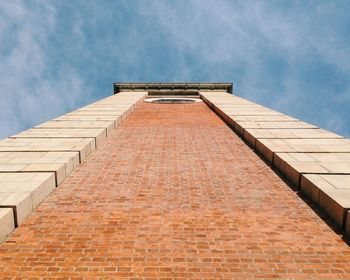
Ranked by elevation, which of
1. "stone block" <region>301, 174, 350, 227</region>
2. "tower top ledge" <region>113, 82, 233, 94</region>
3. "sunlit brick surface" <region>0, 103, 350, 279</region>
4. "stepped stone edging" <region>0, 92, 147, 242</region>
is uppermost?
"tower top ledge" <region>113, 82, 233, 94</region>

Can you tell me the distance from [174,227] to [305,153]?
13.8 ft

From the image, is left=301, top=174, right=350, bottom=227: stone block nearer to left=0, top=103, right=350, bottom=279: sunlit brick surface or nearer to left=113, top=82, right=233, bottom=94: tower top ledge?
left=0, top=103, right=350, bottom=279: sunlit brick surface

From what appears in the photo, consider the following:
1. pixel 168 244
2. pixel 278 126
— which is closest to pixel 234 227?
pixel 168 244

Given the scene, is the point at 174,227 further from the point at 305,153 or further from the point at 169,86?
the point at 169,86

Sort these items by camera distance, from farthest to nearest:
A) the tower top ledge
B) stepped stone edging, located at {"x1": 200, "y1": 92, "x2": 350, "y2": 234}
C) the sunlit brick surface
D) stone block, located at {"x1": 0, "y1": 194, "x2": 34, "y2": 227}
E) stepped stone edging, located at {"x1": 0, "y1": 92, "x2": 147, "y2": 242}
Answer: the tower top ledge → stepped stone edging, located at {"x1": 200, "y1": 92, "x2": 350, "y2": 234} → stepped stone edging, located at {"x1": 0, "y1": 92, "x2": 147, "y2": 242} → stone block, located at {"x1": 0, "y1": 194, "x2": 34, "y2": 227} → the sunlit brick surface

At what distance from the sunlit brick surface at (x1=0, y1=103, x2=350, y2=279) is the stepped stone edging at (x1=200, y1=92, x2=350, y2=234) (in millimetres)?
283

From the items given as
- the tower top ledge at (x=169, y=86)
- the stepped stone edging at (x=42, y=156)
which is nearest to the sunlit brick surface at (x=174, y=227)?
the stepped stone edging at (x=42, y=156)

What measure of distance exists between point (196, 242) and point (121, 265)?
3.59 ft

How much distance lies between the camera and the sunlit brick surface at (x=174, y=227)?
14.1 ft

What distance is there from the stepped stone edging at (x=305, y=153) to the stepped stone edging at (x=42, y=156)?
4.47 m

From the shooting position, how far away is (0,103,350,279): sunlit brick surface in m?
4.29

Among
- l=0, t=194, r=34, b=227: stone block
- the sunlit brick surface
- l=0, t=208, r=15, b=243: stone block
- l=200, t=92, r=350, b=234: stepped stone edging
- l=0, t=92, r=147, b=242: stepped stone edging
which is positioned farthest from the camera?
l=200, t=92, r=350, b=234: stepped stone edging

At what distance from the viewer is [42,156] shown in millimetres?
7824

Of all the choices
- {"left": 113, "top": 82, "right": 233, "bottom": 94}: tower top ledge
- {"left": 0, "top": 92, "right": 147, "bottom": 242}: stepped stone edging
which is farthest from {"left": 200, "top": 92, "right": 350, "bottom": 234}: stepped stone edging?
{"left": 113, "top": 82, "right": 233, "bottom": 94}: tower top ledge
